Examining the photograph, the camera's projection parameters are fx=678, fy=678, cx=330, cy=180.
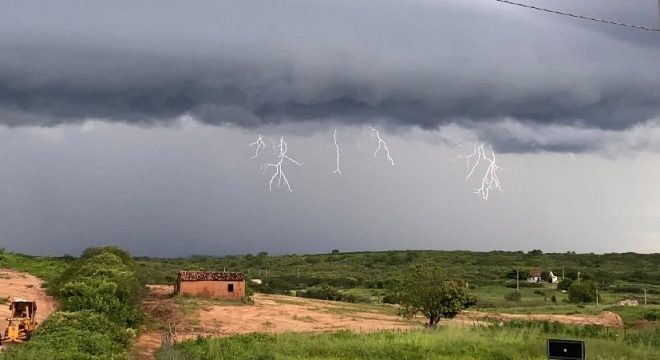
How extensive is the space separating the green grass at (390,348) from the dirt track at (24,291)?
466 inches

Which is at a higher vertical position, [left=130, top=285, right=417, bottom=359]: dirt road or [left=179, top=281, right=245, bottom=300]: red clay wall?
[left=179, top=281, right=245, bottom=300]: red clay wall

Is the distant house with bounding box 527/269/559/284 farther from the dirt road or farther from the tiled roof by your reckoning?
the tiled roof

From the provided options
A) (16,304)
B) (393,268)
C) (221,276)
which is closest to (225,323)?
(221,276)

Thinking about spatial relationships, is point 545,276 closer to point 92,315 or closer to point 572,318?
point 572,318

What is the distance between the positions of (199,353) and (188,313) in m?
19.1

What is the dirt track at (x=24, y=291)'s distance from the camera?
118ft

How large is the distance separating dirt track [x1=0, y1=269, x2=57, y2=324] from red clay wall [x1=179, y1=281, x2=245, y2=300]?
997 centimetres

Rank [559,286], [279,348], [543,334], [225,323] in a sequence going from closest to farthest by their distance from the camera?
[279,348] → [543,334] → [225,323] → [559,286]

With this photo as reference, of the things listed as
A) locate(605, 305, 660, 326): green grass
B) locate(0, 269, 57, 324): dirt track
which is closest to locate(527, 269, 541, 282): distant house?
locate(605, 305, 660, 326): green grass

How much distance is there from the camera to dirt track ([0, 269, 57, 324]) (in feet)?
118

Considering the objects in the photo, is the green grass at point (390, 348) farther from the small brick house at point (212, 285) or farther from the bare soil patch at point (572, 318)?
the small brick house at point (212, 285)

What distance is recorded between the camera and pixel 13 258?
63.4 meters

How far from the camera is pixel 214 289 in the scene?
51.2 m

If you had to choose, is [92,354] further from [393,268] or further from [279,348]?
[393,268]
